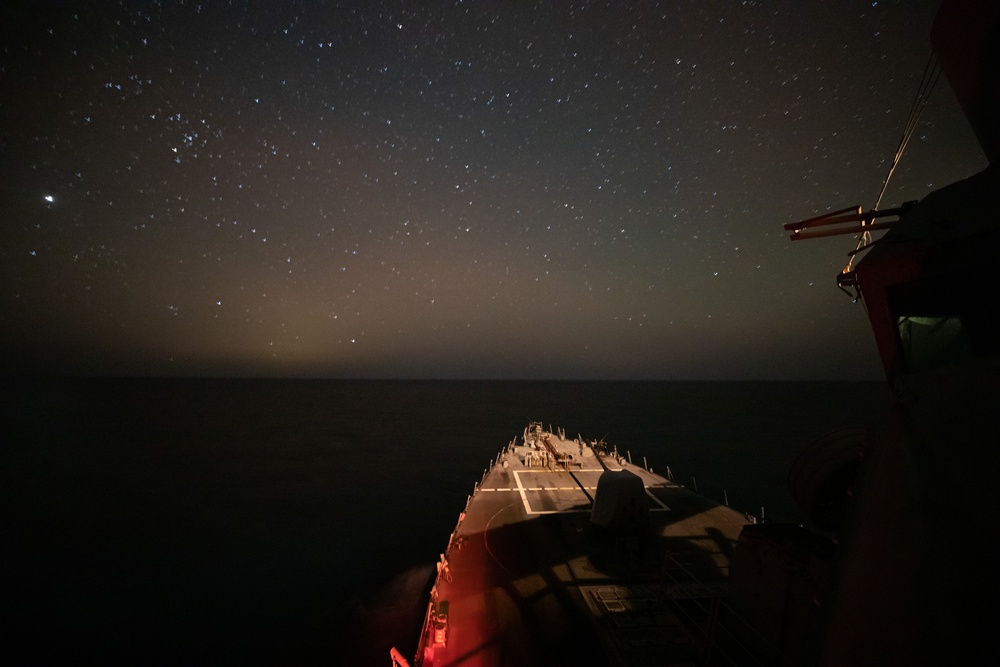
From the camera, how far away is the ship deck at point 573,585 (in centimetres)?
850

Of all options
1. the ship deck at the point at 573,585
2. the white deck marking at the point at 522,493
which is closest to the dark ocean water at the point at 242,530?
the ship deck at the point at 573,585

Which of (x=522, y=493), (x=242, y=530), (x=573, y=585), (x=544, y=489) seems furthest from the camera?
(x=242, y=530)

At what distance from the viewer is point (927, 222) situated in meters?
5.27

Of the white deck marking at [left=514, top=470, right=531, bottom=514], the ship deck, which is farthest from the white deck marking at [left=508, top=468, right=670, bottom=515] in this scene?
the ship deck

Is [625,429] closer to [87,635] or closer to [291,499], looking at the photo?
[291,499]

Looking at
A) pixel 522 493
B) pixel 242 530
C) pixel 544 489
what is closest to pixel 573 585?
pixel 522 493

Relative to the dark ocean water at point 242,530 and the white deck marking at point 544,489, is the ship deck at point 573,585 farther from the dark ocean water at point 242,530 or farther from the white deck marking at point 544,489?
the dark ocean water at point 242,530

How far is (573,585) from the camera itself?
1093 centimetres

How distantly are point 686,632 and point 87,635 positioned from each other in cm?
2574

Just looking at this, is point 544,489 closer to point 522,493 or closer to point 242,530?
point 522,493

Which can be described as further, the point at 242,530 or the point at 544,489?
the point at 242,530

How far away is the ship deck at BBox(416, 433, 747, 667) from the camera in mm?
8500

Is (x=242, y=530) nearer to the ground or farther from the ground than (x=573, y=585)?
nearer to the ground

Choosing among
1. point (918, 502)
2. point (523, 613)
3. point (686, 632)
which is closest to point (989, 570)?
point (918, 502)
